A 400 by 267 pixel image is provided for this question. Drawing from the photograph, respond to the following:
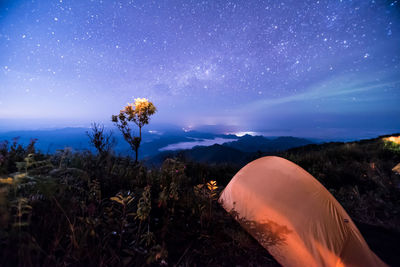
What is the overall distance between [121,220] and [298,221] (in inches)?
109

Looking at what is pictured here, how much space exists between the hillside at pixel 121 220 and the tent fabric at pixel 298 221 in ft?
0.95

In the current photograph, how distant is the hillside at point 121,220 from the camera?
1.57 metres

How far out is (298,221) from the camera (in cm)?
A: 241

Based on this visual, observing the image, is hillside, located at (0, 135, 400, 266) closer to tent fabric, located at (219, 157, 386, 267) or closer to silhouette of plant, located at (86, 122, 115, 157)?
tent fabric, located at (219, 157, 386, 267)

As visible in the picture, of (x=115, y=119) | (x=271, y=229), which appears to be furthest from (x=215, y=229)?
(x=115, y=119)

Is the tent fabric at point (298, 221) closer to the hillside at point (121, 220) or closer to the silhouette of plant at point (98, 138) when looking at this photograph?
the hillside at point (121, 220)

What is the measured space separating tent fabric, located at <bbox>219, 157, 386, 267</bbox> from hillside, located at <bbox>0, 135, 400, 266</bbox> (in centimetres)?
29

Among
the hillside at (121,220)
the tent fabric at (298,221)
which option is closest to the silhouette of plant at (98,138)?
the hillside at (121,220)

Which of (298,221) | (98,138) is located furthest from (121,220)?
(98,138)

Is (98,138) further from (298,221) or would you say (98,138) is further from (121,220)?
(298,221)

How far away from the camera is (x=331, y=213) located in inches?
94.2

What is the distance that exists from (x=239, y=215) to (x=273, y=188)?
0.91m

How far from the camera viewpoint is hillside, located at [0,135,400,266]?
5.16ft

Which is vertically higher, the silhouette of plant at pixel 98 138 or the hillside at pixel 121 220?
the silhouette of plant at pixel 98 138
